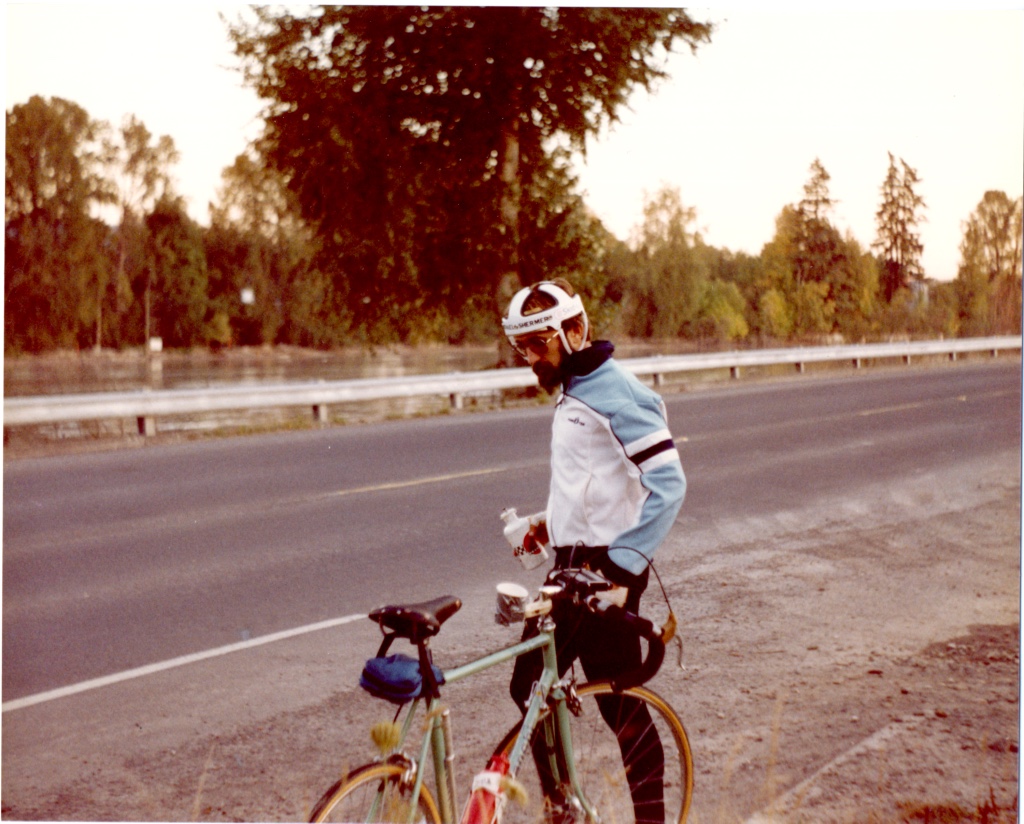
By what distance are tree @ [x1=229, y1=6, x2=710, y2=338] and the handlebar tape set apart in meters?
3.04

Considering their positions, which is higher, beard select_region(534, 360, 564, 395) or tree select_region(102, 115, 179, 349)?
tree select_region(102, 115, 179, 349)

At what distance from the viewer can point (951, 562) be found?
7.13m

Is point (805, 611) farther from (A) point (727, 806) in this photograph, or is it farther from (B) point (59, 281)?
(B) point (59, 281)

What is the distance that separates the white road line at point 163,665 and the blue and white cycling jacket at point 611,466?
273 centimetres

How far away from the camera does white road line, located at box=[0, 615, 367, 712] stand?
463 cm

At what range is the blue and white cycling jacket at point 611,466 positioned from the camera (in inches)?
116

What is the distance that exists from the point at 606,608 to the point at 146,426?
12.1 m

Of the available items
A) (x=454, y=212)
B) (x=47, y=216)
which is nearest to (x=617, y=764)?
(x=47, y=216)

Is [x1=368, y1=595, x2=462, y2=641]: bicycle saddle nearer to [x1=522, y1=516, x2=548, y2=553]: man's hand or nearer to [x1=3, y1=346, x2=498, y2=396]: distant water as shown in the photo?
[x1=522, y1=516, x2=548, y2=553]: man's hand

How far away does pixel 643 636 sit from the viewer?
2934mm

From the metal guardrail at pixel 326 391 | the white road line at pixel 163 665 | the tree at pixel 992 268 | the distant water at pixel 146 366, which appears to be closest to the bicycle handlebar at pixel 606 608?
the tree at pixel 992 268

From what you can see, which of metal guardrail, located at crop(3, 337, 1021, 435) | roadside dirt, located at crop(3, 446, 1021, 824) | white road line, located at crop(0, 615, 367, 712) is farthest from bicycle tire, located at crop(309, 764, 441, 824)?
metal guardrail, located at crop(3, 337, 1021, 435)

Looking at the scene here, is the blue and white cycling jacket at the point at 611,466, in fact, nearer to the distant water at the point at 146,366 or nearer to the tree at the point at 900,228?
the tree at the point at 900,228

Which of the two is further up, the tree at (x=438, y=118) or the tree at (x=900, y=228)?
the tree at (x=438, y=118)
